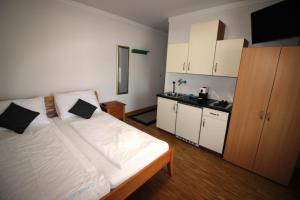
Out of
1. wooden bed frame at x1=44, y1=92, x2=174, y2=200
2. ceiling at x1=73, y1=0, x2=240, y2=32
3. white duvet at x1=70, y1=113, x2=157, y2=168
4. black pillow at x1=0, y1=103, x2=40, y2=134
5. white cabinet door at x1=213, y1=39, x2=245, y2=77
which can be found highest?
ceiling at x1=73, y1=0, x2=240, y2=32

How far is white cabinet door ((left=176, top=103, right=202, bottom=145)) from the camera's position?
107 inches

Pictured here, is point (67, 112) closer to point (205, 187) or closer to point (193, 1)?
point (205, 187)

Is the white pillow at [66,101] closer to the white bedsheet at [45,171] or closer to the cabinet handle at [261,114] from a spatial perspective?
the white bedsheet at [45,171]

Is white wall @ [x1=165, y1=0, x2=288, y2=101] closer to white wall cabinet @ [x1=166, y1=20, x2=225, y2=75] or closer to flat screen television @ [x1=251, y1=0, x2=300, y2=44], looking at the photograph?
white wall cabinet @ [x1=166, y1=20, x2=225, y2=75]

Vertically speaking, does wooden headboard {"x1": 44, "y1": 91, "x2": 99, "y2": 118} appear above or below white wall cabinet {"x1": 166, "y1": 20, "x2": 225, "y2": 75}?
below

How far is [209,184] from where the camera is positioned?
6.33 ft

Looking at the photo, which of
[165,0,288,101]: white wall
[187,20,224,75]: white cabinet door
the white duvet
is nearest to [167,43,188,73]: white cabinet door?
[187,20,224,75]: white cabinet door

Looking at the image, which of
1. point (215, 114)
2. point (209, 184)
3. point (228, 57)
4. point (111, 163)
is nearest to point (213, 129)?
point (215, 114)

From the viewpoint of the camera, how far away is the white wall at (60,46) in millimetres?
2307

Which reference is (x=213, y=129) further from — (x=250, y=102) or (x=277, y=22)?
(x=277, y=22)

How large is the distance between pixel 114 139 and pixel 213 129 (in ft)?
5.58

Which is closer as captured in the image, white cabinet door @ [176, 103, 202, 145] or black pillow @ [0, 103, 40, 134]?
black pillow @ [0, 103, 40, 134]

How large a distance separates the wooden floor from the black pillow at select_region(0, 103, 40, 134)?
1735 millimetres

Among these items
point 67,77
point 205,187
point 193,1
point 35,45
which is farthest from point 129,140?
point 193,1
